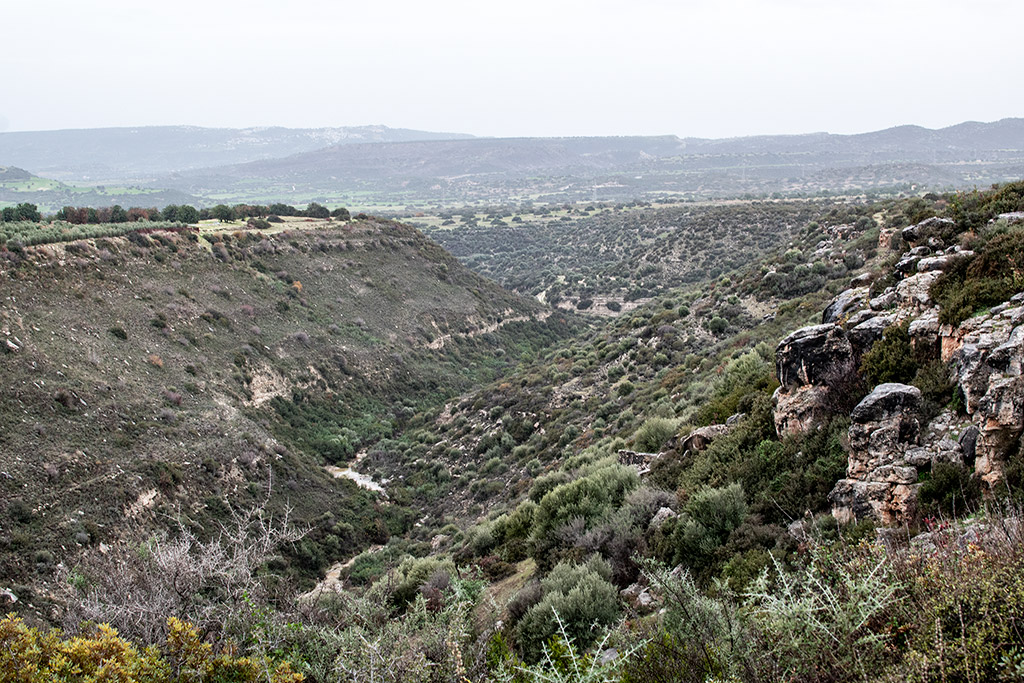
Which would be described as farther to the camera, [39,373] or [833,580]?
[39,373]

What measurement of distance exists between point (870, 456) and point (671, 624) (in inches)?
124

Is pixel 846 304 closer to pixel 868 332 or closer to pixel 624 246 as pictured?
pixel 868 332

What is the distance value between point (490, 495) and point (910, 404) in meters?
13.2

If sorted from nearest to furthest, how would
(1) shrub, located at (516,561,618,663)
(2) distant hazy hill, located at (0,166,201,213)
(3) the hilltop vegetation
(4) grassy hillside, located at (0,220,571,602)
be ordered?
(1) shrub, located at (516,561,618,663) → (4) grassy hillside, located at (0,220,571,602) → (3) the hilltop vegetation → (2) distant hazy hill, located at (0,166,201,213)

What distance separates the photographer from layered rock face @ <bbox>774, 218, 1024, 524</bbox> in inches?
213

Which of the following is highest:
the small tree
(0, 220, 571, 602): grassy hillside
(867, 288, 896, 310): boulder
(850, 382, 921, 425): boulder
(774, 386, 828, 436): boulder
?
the small tree

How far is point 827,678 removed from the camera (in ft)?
10.8

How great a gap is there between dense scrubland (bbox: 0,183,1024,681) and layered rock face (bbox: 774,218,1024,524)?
243 millimetres

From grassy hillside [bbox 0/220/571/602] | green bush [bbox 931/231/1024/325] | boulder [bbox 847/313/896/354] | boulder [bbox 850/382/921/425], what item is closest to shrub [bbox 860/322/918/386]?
boulder [bbox 847/313/896/354]

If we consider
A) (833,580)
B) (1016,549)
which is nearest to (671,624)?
(833,580)

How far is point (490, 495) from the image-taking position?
1773 centimetres

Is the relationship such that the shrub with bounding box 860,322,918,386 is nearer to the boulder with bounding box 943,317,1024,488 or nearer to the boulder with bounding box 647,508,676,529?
the boulder with bounding box 943,317,1024,488

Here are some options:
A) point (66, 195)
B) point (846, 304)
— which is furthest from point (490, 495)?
point (66, 195)

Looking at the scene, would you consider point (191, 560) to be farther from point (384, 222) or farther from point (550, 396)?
point (384, 222)
